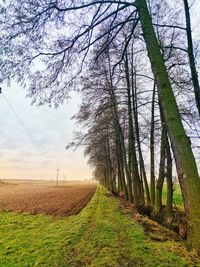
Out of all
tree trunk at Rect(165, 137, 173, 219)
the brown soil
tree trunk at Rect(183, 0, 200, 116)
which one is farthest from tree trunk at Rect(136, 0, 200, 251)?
the brown soil

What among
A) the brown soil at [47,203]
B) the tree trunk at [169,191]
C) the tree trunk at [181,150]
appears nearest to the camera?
the tree trunk at [181,150]

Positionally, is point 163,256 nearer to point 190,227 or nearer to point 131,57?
point 190,227

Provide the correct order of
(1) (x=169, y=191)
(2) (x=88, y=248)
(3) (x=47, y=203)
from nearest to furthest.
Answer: (2) (x=88, y=248)
(1) (x=169, y=191)
(3) (x=47, y=203)

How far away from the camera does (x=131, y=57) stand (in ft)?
48.0

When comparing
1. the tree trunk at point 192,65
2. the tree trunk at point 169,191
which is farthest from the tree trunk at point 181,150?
the tree trunk at point 169,191

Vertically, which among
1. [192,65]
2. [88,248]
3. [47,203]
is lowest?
[88,248]

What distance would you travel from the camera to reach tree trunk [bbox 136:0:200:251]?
462 cm

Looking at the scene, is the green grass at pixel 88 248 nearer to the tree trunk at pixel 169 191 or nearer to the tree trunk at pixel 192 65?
the tree trunk at pixel 169 191

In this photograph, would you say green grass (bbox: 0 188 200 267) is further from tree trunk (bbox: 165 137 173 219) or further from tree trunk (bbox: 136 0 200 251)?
tree trunk (bbox: 165 137 173 219)

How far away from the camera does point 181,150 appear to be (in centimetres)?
491

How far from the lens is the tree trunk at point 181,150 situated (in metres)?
4.62

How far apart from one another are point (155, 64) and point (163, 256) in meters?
3.92

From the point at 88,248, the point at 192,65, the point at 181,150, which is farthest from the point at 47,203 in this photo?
the point at 181,150

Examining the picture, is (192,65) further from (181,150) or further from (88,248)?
(88,248)
